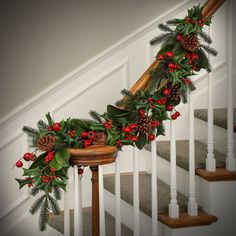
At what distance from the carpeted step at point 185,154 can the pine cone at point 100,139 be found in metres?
0.79

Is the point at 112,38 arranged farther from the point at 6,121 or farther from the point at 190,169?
the point at 190,169

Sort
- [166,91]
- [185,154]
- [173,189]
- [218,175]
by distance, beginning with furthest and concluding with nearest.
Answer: [185,154] < [218,175] < [173,189] < [166,91]

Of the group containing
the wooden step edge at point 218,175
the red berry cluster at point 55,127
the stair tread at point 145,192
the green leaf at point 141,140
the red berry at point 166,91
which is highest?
the red berry at point 166,91

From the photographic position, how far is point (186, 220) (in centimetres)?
234

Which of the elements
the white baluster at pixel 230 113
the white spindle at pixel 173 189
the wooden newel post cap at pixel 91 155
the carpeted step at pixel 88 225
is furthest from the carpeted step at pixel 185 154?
the wooden newel post cap at pixel 91 155

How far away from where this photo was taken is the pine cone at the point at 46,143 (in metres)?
1.86

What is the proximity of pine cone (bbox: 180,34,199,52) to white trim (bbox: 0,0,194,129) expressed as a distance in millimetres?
1208

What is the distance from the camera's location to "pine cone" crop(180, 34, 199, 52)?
2.09 m

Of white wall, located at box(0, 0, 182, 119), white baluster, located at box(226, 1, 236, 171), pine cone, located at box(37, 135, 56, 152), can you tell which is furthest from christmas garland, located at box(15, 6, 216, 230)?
white wall, located at box(0, 0, 182, 119)

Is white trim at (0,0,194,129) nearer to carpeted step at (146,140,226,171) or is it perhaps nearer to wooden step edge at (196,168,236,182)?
carpeted step at (146,140,226,171)

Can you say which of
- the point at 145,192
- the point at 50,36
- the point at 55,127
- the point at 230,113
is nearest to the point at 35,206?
the point at 55,127

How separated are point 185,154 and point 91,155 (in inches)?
40.2

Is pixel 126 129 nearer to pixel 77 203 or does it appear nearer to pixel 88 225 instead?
pixel 77 203

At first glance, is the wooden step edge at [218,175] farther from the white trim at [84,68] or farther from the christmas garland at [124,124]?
the white trim at [84,68]
